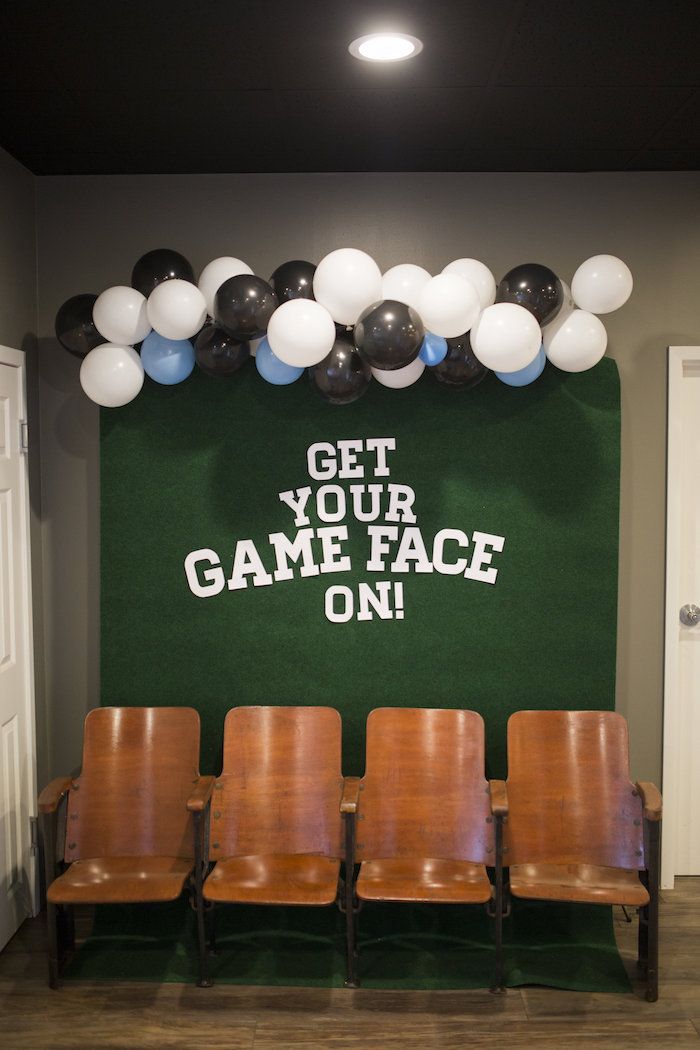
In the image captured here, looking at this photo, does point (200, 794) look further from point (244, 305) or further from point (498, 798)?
point (244, 305)

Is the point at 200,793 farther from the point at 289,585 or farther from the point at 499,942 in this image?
the point at 499,942

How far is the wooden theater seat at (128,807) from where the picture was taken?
3.45 m

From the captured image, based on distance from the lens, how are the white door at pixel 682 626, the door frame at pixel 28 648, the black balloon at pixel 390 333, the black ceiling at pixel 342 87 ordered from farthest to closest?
the white door at pixel 682 626 < the door frame at pixel 28 648 < the black balloon at pixel 390 333 < the black ceiling at pixel 342 87

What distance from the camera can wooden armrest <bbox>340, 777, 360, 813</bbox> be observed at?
337 cm

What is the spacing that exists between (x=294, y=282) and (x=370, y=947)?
2537mm

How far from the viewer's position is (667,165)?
385 centimetres

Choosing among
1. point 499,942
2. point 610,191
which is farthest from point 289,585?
point 610,191

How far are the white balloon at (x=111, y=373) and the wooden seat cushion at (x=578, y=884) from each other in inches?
90.3

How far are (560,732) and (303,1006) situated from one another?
1.37m

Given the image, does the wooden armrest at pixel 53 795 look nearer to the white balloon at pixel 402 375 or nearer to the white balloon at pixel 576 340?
the white balloon at pixel 402 375

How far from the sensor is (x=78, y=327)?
11.9 ft

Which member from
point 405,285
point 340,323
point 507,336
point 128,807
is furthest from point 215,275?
point 128,807

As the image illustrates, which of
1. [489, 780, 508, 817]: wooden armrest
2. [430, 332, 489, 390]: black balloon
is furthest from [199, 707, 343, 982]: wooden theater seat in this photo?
[430, 332, 489, 390]: black balloon

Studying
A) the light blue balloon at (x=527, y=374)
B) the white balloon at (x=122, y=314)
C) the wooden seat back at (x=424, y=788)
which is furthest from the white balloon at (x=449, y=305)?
the wooden seat back at (x=424, y=788)
